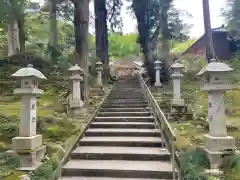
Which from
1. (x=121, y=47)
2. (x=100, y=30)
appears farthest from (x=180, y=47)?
(x=100, y=30)

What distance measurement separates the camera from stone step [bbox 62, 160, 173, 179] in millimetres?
4398

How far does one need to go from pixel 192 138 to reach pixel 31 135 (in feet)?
11.1

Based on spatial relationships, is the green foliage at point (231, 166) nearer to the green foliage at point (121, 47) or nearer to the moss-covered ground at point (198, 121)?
the moss-covered ground at point (198, 121)

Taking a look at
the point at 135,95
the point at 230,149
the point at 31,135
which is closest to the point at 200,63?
the point at 135,95

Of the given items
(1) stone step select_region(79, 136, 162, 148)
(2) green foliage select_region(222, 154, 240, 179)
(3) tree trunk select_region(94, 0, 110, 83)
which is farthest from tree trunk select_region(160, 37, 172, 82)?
Answer: (2) green foliage select_region(222, 154, 240, 179)

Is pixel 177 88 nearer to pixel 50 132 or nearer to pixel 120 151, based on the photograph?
pixel 120 151

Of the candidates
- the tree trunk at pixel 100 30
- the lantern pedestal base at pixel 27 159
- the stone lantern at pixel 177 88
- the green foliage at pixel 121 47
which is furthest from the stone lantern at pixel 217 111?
the green foliage at pixel 121 47

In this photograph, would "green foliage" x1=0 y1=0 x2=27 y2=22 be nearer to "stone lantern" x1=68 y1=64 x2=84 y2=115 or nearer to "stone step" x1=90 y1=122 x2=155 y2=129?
"stone lantern" x1=68 y1=64 x2=84 y2=115

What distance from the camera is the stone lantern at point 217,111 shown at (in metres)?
4.45

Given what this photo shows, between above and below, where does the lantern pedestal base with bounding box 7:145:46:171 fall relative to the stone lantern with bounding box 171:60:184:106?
below

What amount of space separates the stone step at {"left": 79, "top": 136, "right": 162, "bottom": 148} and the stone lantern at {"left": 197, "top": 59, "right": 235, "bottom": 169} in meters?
1.32

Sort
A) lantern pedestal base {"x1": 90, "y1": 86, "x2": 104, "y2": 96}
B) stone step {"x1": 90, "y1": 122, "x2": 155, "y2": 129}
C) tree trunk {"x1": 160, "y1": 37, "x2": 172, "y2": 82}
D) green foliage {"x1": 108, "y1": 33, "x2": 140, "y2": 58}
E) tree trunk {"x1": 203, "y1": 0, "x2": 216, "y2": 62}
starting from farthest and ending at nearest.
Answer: green foliage {"x1": 108, "y1": 33, "x2": 140, "y2": 58} → tree trunk {"x1": 160, "y1": 37, "x2": 172, "y2": 82} → tree trunk {"x1": 203, "y1": 0, "x2": 216, "y2": 62} → lantern pedestal base {"x1": 90, "y1": 86, "x2": 104, "y2": 96} → stone step {"x1": 90, "y1": 122, "x2": 155, "y2": 129}

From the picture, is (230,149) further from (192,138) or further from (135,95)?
(135,95)

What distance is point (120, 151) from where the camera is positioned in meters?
5.27
